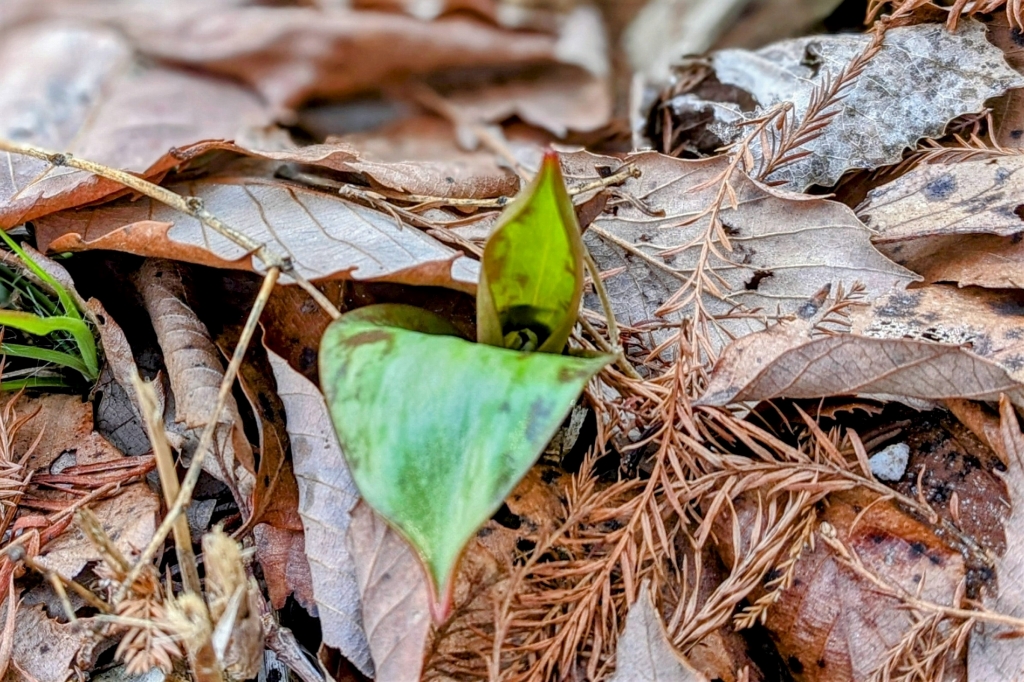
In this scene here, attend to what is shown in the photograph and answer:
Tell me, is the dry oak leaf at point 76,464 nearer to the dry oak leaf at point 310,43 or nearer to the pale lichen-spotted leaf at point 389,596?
the pale lichen-spotted leaf at point 389,596

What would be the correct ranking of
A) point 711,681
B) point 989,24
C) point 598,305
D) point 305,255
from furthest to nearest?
1. point 989,24
2. point 598,305
3. point 305,255
4. point 711,681

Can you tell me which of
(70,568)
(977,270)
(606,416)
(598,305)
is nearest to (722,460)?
(606,416)

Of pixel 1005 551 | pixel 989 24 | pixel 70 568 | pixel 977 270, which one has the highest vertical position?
pixel 989 24

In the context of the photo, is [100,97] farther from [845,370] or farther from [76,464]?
[845,370]

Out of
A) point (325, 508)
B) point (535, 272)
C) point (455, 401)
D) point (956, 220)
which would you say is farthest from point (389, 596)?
point (956, 220)

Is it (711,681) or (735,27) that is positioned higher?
(735,27)

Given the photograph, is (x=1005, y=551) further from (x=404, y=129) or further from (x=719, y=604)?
(x=404, y=129)
